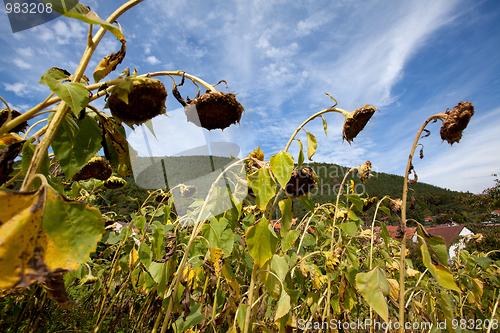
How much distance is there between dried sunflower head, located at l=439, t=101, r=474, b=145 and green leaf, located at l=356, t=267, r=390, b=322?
0.63 meters

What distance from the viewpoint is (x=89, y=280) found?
4.98 ft

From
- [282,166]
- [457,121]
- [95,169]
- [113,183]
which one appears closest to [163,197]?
[113,183]

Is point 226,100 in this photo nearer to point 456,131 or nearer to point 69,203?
point 69,203

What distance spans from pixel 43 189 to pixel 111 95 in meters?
0.25

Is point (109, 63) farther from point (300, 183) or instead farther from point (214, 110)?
point (300, 183)

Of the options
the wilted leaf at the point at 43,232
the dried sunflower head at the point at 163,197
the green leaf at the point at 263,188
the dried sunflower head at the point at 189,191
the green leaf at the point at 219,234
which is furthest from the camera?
the dried sunflower head at the point at 163,197

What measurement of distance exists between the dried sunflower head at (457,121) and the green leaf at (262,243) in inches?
32.0

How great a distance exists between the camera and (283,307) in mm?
872

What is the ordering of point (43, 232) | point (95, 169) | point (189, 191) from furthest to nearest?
point (189, 191)
point (95, 169)
point (43, 232)

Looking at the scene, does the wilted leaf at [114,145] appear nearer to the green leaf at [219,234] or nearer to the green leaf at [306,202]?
the green leaf at [219,234]

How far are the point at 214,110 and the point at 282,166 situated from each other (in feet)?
0.90

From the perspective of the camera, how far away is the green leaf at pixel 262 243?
78 cm

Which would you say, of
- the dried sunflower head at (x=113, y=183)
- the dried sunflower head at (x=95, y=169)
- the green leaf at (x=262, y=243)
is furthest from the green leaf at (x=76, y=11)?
the dried sunflower head at (x=113, y=183)

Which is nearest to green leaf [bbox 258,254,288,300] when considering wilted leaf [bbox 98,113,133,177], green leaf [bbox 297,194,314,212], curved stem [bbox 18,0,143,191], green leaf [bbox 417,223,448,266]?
green leaf [bbox 297,194,314,212]
